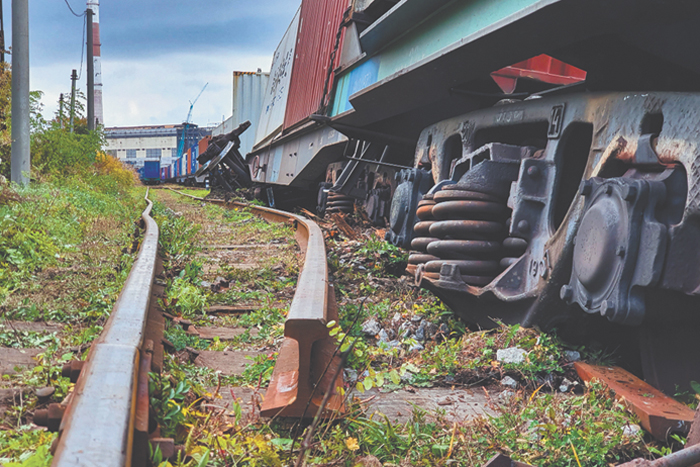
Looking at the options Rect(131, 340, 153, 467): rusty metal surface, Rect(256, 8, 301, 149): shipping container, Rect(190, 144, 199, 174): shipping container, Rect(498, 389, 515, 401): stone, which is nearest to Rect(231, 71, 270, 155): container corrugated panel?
Rect(256, 8, 301, 149): shipping container

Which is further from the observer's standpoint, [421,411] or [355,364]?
[355,364]

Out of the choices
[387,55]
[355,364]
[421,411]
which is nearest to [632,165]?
[421,411]

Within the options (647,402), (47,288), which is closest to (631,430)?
(647,402)

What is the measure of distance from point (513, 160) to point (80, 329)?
211 cm

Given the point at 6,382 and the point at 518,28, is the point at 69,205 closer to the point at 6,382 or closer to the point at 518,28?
the point at 6,382

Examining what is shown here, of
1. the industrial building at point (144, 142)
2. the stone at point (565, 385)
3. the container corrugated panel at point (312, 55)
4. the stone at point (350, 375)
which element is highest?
the industrial building at point (144, 142)

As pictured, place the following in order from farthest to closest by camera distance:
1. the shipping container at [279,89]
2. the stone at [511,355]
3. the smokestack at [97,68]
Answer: the smokestack at [97,68] → the shipping container at [279,89] → the stone at [511,355]

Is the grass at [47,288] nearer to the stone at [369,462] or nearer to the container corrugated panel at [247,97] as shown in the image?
the stone at [369,462]

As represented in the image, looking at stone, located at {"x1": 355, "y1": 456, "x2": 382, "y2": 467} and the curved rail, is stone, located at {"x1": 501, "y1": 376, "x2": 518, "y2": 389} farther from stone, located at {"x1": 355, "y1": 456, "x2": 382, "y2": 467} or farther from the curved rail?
the curved rail

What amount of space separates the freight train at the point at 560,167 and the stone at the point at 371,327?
343 mm

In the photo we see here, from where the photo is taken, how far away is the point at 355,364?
7.54 ft

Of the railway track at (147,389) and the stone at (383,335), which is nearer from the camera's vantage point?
the railway track at (147,389)

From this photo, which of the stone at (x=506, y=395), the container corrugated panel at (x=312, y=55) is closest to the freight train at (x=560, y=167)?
the stone at (x=506, y=395)

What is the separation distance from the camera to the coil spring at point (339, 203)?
6789 mm
